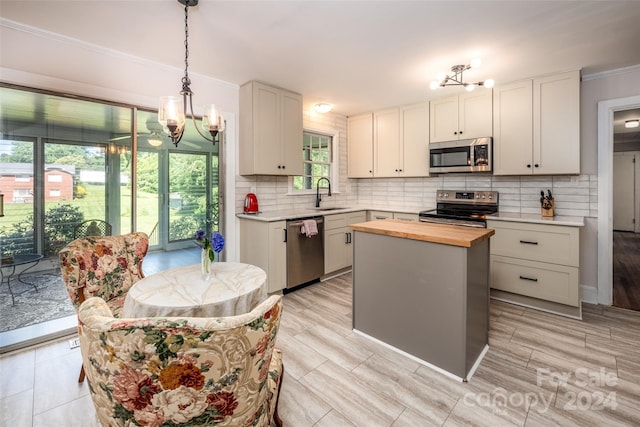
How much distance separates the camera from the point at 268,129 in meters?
3.63

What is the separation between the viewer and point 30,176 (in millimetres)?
2445

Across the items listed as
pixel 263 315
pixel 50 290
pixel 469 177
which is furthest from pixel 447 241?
pixel 50 290

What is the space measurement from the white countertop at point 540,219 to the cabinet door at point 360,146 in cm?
205

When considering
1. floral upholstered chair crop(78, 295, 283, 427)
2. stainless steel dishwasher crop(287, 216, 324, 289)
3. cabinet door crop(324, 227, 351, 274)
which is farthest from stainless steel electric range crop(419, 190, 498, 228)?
floral upholstered chair crop(78, 295, 283, 427)

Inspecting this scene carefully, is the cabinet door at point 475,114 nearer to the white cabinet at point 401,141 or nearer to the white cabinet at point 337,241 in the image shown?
the white cabinet at point 401,141

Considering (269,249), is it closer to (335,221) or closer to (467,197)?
(335,221)

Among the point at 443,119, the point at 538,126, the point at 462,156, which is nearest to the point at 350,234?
the point at 462,156

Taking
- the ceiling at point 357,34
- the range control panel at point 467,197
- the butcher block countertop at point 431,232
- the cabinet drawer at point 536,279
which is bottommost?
the cabinet drawer at point 536,279

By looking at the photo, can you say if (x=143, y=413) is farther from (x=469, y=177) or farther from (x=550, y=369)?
(x=469, y=177)

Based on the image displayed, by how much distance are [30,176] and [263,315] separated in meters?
2.75

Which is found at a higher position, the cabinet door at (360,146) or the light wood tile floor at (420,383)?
the cabinet door at (360,146)

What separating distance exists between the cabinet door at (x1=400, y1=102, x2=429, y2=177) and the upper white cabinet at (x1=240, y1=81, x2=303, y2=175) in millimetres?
1601

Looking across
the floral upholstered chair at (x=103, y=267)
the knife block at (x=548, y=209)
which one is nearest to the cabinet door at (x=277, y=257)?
the floral upholstered chair at (x=103, y=267)

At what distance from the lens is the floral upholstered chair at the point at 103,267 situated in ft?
6.31
